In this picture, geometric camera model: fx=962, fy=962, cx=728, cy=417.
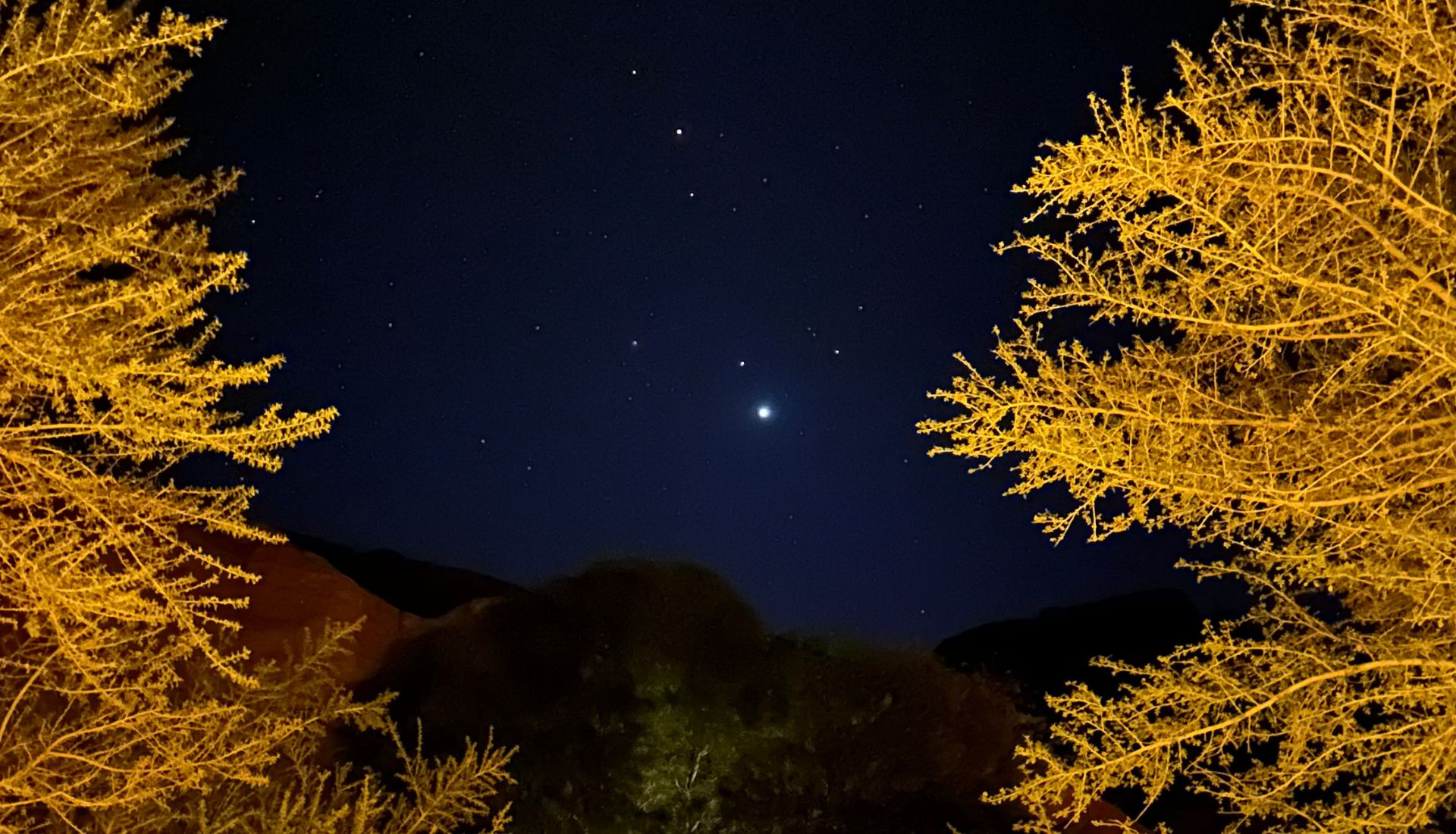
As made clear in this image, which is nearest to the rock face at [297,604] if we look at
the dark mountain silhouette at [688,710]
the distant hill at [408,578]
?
the dark mountain silhouette at [688,710]

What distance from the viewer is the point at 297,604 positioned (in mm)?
13133

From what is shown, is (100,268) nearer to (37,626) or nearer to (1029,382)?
(37,626)

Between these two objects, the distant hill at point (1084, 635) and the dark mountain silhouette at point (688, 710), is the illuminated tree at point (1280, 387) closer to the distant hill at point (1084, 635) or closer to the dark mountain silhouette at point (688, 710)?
the dark mountain silhouette at point (688, 710)

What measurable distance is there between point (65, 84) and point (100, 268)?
3.55m

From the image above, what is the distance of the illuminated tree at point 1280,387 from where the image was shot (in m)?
4.39

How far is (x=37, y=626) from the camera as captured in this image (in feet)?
14.3

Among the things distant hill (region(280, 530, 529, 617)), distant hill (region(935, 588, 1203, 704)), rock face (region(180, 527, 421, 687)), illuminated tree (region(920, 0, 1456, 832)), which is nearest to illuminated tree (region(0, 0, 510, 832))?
illuminated tree (region(920, 0, 1456, 832))

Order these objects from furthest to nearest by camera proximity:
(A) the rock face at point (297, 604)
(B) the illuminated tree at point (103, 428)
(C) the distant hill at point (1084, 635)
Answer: (C) the distant hill at point (1084, 635)
(A) the rock face at point (297, 604)
(B) the illuminated tree at point (103, 428)

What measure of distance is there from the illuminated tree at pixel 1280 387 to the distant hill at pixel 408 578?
1368cm

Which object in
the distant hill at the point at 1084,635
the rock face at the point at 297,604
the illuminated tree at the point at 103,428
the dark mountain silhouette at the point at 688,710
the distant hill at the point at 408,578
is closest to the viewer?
the illuminated tree at the point at 103,428

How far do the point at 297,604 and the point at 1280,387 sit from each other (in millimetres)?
12122

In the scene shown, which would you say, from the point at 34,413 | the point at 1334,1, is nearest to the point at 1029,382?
the point at 1334,1

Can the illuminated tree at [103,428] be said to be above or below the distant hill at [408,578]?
above

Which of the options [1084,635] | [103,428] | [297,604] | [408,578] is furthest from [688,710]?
[1084,635]
